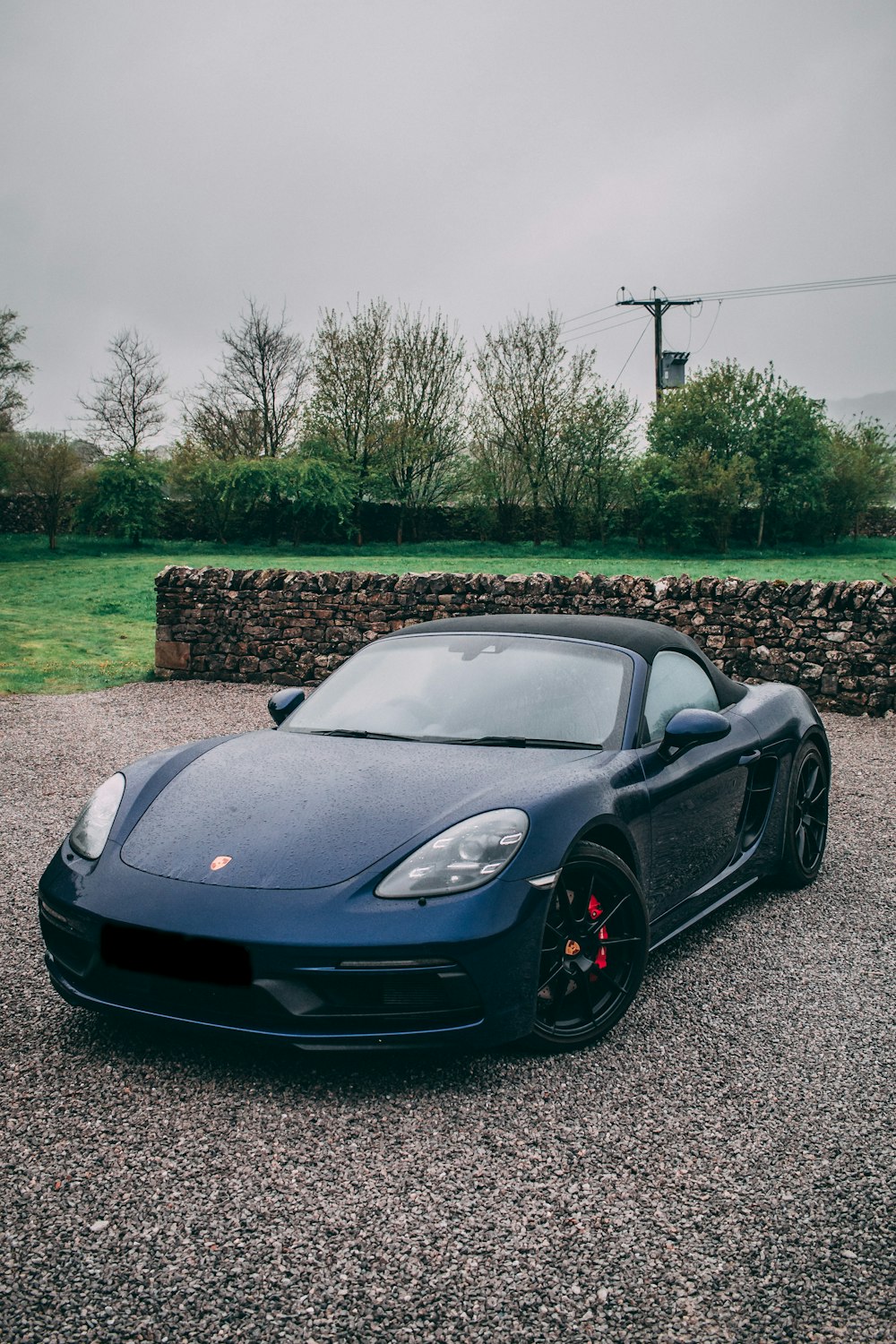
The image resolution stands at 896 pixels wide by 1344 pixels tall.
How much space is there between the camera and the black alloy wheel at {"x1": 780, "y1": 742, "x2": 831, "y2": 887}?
4820 mm

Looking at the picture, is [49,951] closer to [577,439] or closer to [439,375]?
[577,439]

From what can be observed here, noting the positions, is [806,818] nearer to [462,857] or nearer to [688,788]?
[688,788]

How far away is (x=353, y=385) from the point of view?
43.0 m

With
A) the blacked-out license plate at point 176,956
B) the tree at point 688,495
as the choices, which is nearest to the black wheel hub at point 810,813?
the blacked-out license plate at point 176,956

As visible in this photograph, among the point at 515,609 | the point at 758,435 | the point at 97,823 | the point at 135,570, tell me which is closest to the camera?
the point at 97,823

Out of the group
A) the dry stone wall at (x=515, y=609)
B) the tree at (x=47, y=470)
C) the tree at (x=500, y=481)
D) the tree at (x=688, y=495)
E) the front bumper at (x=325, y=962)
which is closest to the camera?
the front bumper at (x=325, y=962)

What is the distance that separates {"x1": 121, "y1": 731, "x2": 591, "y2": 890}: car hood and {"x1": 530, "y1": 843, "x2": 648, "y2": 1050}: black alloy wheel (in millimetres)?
330

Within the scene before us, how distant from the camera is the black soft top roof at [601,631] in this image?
13.8 ft

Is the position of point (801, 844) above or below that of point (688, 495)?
below

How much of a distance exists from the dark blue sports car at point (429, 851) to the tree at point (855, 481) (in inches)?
1721

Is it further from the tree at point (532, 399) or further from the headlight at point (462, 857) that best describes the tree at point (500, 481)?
the headlight at point (462, 857)

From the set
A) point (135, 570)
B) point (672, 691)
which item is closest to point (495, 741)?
point (672, 691)

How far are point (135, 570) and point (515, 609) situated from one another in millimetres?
19708

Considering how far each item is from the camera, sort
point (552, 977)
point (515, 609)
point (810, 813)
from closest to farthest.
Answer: point (552, 977) → point (810, 813) → point (515, 609)
